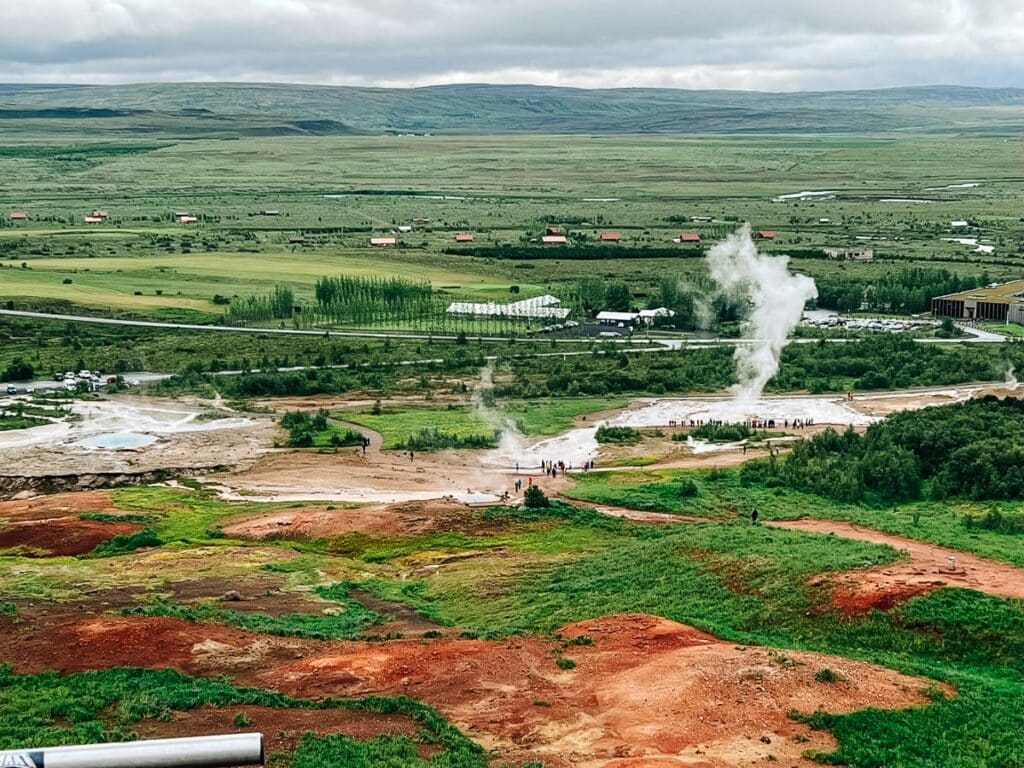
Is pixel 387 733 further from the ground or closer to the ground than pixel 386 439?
further from the ground

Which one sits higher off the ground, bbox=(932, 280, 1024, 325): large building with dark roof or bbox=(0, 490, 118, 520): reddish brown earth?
bbox=(932, 280, 1024, 325): large building with dark roof

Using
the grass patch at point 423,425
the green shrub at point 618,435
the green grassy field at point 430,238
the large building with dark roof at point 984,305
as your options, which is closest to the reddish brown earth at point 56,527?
the grass patch at point 423,425

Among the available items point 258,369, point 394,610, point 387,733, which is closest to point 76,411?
point 258,369

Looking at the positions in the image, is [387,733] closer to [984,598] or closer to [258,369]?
[984,598]

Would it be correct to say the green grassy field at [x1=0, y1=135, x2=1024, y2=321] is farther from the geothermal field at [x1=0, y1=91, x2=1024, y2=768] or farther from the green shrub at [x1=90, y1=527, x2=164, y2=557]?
the green shrub at [x1=90, y1=527, x2=164, y2=557]

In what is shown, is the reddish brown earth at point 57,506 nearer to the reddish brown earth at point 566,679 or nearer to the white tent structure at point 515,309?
the reddish brown earth at point 566,679

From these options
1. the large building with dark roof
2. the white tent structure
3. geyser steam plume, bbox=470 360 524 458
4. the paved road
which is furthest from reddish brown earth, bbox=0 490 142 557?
the large building with dark roof
